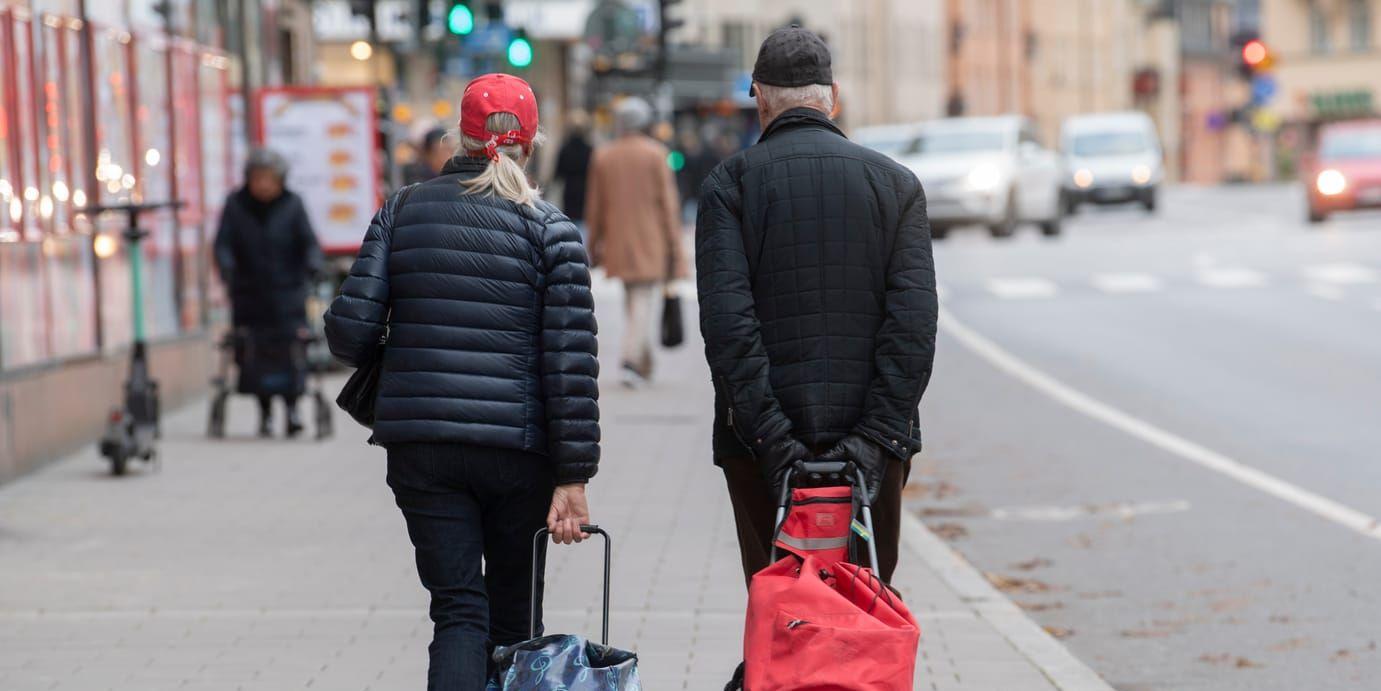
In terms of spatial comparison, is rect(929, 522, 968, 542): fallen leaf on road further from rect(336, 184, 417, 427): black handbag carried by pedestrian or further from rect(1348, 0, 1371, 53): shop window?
rect(1348, 0, 1371, 53): shop window

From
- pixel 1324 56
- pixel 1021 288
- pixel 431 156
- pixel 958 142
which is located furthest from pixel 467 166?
pixel 1324 56

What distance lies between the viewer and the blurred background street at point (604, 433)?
765 centimetres

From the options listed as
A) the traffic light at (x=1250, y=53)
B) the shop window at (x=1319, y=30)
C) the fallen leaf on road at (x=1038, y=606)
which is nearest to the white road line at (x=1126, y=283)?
the traffic light at (x=1250, y=53)

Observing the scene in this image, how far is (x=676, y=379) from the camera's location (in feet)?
58.4

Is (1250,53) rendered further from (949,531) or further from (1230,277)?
(949,531)

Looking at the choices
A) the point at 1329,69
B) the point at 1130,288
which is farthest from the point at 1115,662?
the point at 1329,69

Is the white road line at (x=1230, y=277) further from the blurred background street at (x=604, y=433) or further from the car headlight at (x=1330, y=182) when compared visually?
the car headlight at (x=1330, y=182)

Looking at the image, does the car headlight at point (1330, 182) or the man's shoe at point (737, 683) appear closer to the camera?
the man's shoe at point (737, 683)

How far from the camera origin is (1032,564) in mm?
9586

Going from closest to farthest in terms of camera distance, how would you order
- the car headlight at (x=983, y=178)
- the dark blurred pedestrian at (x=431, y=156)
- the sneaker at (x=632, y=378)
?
1. the dark blurred pedestrian at (x=431, y=156)
2. the sneaker at (x=632, y=378)
3. the car headlight at (x=983, y=178)

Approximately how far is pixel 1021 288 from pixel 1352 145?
14759mm

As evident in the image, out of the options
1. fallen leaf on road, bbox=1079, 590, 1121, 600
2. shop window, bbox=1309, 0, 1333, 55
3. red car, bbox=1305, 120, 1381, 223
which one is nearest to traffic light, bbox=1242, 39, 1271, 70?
red car, bbox=1305, 120, 1381, 223

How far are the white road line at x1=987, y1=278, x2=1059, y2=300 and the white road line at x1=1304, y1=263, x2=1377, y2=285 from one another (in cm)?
309

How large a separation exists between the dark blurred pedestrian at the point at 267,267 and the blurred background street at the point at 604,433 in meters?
0.20
